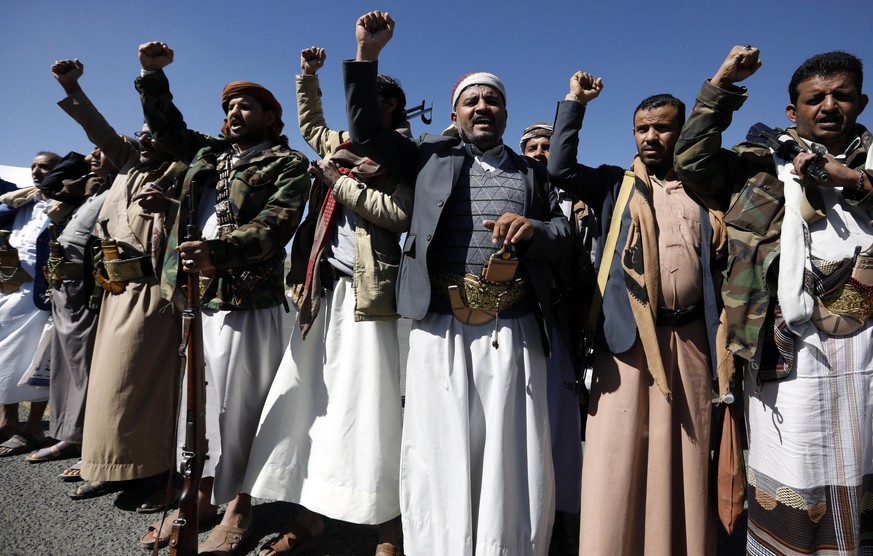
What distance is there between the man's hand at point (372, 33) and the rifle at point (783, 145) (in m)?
1.71

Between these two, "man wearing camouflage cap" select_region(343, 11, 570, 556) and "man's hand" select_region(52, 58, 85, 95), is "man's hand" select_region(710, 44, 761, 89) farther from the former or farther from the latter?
"man's hand" select_region(52, 58, 85, 95)

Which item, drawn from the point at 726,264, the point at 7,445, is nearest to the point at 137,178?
the point at 7,445

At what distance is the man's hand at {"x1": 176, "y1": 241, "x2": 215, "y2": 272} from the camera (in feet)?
7.66

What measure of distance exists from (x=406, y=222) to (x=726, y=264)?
4.73 ft

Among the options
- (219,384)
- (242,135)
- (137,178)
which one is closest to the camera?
(219,384)

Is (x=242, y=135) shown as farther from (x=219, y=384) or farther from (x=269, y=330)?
(x=219, y=384)

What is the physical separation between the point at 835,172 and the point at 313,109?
2.58 m

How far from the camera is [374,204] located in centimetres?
244

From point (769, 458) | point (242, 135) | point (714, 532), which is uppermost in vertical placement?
Answer: point (242, 135)

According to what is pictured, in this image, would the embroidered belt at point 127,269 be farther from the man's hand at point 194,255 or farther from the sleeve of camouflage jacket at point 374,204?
the sleeve of camouflage jacket at point 374,204

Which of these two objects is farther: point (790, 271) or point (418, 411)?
point (418, 411)

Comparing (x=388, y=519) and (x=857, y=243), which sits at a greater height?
(x=857, y=243)

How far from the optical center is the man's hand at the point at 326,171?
2.55 metres

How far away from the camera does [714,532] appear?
2.22 metres
